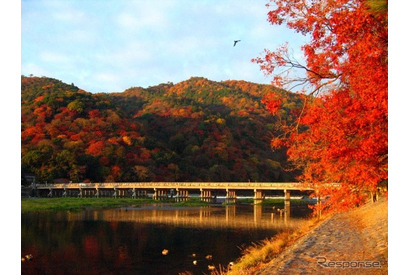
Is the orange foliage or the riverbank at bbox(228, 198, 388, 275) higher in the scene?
the orange foliage

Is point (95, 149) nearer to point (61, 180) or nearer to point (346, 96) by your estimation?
point (61, 180)

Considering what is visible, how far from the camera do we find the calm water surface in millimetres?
18500

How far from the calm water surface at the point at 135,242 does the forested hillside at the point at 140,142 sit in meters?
28.7

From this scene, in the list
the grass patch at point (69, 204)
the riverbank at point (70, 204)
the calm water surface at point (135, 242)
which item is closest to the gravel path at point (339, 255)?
the calm water surface at point (135, 242)

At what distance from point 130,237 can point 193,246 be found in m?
5.04

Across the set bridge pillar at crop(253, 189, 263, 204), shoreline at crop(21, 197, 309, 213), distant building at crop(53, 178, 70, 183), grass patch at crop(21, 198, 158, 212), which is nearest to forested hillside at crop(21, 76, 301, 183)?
distant building at crop(53, 178, 70, 183)

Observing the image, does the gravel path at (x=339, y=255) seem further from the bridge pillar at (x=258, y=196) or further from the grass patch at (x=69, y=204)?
the bridge pillar at (x=258, y=196)

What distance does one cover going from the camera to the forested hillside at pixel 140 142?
66312 millimetres

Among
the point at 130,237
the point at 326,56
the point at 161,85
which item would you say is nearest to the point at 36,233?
the point at 130,237

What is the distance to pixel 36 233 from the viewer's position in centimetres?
2716

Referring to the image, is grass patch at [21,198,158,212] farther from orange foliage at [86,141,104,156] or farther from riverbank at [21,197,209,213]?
orange foliage at [86,141,104,156]

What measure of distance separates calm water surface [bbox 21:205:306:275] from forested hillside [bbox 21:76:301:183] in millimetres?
28728
